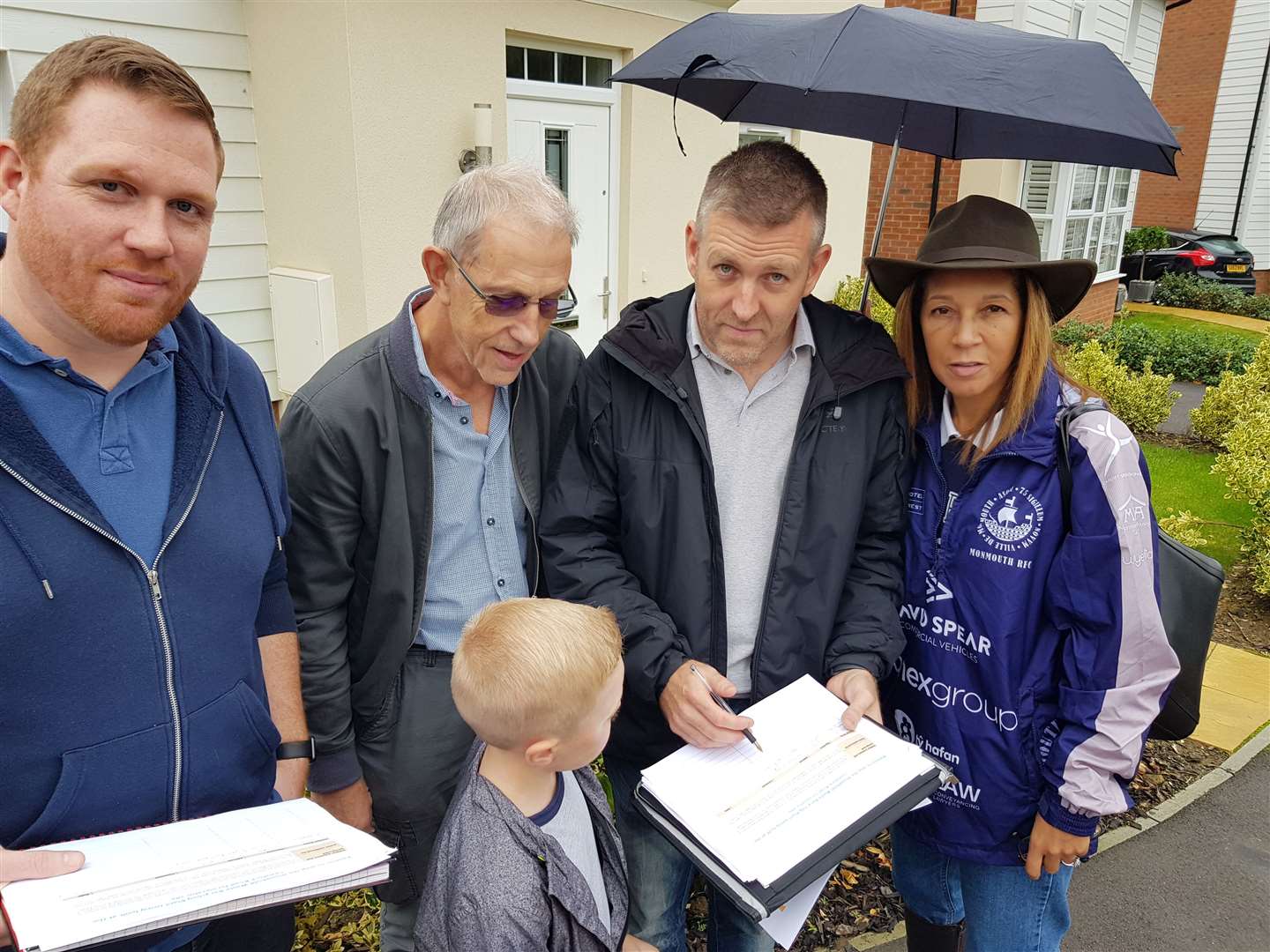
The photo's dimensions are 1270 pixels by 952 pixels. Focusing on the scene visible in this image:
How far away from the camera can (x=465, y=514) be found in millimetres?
2059

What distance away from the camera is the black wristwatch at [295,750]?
1.89m

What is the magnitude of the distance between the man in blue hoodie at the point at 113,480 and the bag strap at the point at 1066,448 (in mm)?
1734

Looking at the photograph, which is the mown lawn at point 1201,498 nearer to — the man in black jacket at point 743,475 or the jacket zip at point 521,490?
the man in black jacket at point 743,475

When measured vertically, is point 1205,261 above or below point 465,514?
above

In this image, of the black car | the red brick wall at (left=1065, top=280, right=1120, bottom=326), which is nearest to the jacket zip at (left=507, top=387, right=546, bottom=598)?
the red brick wall at (left=1065, top=280, right=1120, bottom=326)

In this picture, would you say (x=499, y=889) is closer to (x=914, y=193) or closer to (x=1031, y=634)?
(x=1031, y=634)

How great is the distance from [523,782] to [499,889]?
203mm

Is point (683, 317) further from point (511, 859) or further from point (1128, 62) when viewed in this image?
point (1128, 62)

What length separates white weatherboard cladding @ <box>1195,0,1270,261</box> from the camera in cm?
2230

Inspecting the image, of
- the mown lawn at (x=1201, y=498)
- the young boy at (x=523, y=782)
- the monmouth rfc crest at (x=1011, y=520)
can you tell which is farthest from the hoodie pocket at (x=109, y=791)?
the mown lawn at (x=1201, y=498)

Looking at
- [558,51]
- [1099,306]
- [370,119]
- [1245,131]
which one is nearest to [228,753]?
[370,119]

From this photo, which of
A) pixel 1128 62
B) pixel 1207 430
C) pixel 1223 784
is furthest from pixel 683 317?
pixel 1128 62

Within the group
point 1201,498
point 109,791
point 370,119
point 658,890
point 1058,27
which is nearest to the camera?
point 109,791

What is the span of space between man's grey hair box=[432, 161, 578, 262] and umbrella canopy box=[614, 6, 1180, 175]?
1.67ft
